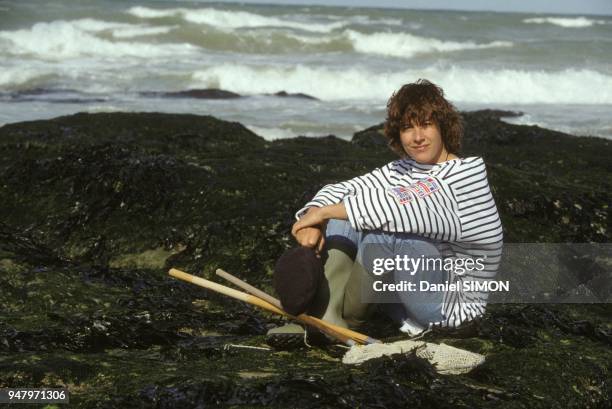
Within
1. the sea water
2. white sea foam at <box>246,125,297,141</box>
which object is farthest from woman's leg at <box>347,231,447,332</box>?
the sea water

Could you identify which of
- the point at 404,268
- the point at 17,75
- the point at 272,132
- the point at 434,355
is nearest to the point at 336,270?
the point at 404,268

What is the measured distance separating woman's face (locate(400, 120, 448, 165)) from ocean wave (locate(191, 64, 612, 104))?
726 inches

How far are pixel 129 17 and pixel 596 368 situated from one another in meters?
37.6

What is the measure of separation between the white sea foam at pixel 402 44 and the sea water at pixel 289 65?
8cm

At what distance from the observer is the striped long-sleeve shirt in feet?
11.9

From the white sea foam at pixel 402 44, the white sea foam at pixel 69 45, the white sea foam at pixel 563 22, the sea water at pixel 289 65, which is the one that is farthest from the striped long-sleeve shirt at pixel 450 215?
the white sea foam at pixel 563 22

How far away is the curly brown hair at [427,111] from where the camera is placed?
3902 millimetres

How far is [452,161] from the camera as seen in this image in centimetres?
379

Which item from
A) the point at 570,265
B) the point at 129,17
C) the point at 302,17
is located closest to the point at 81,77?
the point at 129,17

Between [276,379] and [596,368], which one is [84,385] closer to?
[276,379]

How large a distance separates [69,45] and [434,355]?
1157 inches

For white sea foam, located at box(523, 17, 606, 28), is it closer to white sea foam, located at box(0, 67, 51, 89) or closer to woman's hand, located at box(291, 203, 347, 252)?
white sea foam, located at box(0, 67, 51, 89)

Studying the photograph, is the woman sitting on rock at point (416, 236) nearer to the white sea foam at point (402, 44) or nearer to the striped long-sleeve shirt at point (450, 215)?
the striped long-sleeve shirt at point (450, 215)

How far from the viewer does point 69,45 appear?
3088 centimetres
